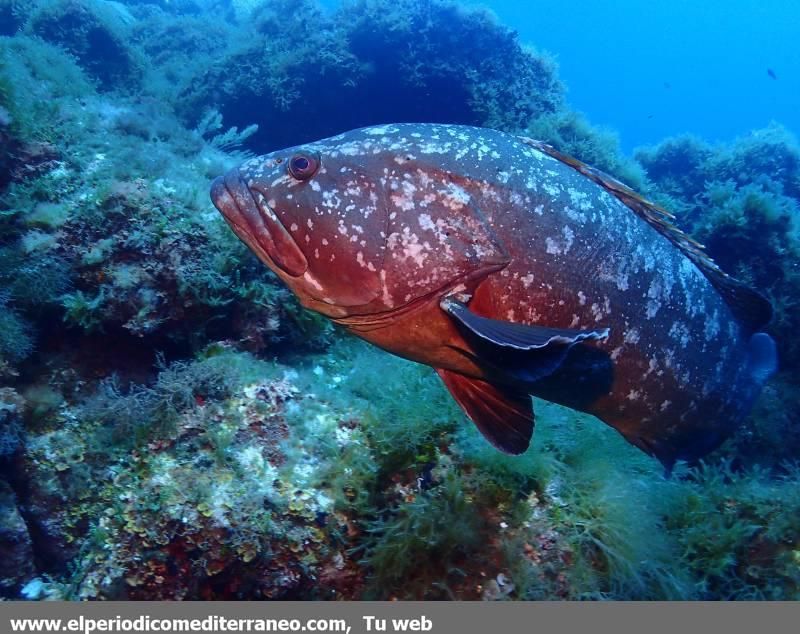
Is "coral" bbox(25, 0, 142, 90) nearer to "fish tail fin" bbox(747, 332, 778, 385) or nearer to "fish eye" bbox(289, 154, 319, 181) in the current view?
"fish eye" bbox(289, 154, 319, 181)

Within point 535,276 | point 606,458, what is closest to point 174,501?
point 535,276

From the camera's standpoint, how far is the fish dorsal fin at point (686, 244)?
3240 millimetres

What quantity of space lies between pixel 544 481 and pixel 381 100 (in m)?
10.4

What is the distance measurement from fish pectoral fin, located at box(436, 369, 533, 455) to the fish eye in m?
1.48

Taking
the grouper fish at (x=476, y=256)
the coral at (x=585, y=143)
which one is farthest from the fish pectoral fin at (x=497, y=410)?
the coral at (x=585, y=143)

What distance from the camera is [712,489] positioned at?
146 inches

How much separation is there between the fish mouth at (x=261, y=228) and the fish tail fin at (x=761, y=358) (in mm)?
3710

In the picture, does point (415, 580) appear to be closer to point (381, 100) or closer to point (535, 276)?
point (535, 276)

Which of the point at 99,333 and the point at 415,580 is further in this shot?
the point at 99,333

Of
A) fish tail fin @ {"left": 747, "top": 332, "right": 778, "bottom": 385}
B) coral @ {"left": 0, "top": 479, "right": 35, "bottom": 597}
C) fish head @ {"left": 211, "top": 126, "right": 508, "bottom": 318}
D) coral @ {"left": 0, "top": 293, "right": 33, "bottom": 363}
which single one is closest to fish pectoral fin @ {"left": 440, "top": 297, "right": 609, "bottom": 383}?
fish head @ {"left": 211, "top": 126, "right": 508, "bottom": 318}

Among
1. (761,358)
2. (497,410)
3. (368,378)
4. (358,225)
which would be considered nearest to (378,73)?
(368,378)

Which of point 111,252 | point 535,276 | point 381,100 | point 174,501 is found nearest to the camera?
point 535,276

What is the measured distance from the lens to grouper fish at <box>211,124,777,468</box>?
2.77m

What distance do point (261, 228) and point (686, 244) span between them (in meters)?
3.03
